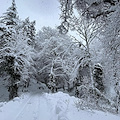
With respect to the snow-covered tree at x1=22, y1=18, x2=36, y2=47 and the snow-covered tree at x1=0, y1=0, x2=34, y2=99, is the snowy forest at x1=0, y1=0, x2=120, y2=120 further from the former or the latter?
the snow-covered tree at x1=22, y1=18, x2=36, y2=47

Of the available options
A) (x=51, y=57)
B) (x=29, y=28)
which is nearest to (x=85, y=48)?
(x=51, y=57)

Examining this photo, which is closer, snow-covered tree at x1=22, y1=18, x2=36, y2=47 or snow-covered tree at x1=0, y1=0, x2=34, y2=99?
snow-covered tree at x1=0, y1=0, x2=34, y2=99

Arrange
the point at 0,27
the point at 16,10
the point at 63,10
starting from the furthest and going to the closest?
the point at 16,10, the point at 0,27, the point at 63,10

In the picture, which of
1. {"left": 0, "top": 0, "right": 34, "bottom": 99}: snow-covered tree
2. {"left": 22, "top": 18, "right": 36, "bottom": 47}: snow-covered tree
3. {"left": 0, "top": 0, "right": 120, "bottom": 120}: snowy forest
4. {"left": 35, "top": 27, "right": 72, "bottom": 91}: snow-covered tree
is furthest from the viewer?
{"left": 22, "top": 18, "right": 36, "bottom": 47}: snow-covered tree

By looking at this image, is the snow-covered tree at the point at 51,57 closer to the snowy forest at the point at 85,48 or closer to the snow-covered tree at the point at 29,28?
the snowy forest at the point at 85,48

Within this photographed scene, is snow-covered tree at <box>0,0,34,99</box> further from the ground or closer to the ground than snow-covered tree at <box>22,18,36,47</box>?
closer to the ground

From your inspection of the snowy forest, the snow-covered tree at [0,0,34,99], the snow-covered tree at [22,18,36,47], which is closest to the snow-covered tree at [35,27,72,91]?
the snowy forest

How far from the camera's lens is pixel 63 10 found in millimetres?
4750

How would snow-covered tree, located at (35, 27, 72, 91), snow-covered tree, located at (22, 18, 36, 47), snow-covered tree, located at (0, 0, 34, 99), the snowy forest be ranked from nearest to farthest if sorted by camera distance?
the snowy forest, snow-covered tree, located at (0, 0, 34, 99), snow-covered tree, located at (35, 27, 72, 91), snow-covered tree, located at (22, 18, 36, 47)

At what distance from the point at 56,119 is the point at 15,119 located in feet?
7.19

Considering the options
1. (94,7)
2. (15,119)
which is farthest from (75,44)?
(15,119)

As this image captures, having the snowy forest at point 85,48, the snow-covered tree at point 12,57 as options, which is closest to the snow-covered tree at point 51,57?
the snowy forest at point 85,48

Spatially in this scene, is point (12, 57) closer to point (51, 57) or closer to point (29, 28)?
Answer: point (51, 57)

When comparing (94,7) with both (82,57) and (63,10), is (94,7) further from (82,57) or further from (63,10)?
(82,57)
